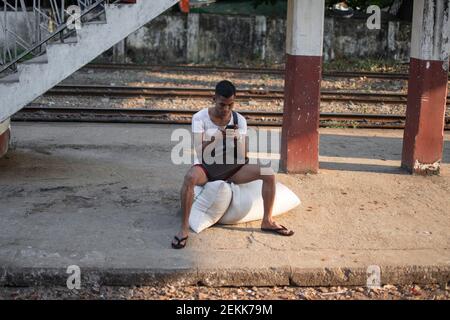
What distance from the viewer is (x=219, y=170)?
21.3ft

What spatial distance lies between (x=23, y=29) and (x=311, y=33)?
1520cm

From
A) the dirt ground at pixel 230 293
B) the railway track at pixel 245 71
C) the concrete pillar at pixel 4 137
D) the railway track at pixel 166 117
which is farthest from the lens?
the railway track at pixel 245 71

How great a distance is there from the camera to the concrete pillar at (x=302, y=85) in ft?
27.7

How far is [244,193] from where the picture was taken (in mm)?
6688

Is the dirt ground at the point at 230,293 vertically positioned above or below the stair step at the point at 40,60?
below

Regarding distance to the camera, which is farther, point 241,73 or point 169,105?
point 241,73

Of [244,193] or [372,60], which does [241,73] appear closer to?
[372,60]

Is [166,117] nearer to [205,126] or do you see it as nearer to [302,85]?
[302,85]

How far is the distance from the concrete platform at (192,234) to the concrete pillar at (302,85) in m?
0.28

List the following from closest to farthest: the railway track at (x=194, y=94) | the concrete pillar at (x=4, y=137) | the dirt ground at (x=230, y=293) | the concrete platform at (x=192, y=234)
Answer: the dirt ground at (x=230, y=293), the concrete platform at (x=192, y=234), the concrete pillar at (x=4, y=137), the railway track at (x=194, y=94)

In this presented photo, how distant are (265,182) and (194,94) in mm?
8499

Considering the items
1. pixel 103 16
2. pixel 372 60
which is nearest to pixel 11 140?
pixel 103 16

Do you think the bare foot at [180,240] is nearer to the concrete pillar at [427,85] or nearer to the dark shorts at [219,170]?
the dark shorts at [219,170]

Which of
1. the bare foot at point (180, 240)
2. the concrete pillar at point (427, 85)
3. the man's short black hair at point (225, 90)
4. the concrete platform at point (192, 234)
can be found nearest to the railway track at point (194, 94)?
the concrete platform at point (192, 234)
